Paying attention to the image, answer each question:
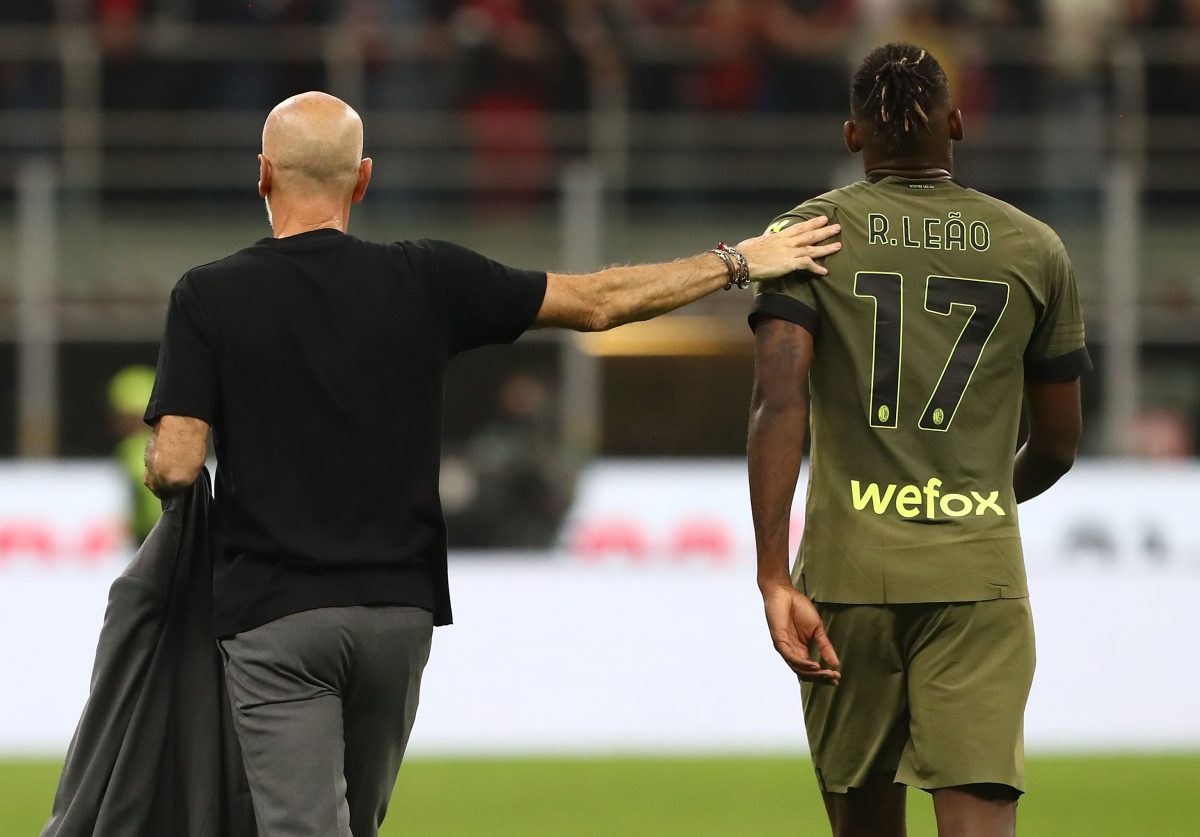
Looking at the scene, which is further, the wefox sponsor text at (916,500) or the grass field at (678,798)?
the grass field at (678,798)

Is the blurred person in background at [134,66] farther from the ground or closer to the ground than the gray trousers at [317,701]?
farther from the ground

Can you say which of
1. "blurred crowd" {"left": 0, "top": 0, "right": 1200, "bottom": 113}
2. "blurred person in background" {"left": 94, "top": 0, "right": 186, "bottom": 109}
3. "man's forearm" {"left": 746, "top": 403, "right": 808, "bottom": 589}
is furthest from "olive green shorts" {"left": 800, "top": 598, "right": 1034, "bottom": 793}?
"blurred person in background" {"left": 94, "top": 0, "right": 186, "bottom": 109}

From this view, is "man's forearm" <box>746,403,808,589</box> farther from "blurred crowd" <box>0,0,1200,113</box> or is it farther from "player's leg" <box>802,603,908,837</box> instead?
"blurred crowd" <box>0,0,1200,113</box>

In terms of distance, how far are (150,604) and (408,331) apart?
767 millimetres

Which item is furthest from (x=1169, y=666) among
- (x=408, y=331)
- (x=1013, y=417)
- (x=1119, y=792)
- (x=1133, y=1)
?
(x=408, y=331)

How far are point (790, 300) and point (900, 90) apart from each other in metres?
0.50

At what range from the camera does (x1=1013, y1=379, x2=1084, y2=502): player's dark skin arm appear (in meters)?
4.37

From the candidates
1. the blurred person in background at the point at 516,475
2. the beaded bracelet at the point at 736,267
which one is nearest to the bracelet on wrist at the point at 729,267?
the beaded bracelet at the point at 736,267

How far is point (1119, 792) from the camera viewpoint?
9.23 m

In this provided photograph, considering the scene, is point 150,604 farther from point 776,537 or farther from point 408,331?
point 776,537

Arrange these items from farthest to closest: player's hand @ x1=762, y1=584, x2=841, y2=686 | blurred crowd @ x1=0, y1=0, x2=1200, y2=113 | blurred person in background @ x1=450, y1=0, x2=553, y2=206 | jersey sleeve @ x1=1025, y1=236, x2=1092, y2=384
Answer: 1. blurred crowd @ x1=0, y1=0, x2=1200, y2=113
2. blurred person in background @ x1=450, y1=0, x2=553, y2=206
3. jersey sleeve @ x1=1025, y1=236, x2=1092, y2=384
4. player's hand @ x1=762, y1=584, x2=841, y2=686

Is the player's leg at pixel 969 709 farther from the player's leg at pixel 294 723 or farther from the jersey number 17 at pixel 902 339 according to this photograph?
the player's leg at pixel 294 723

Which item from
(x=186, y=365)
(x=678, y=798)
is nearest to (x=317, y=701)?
(x=186, y=365)

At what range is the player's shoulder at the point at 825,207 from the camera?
4.27 metres
